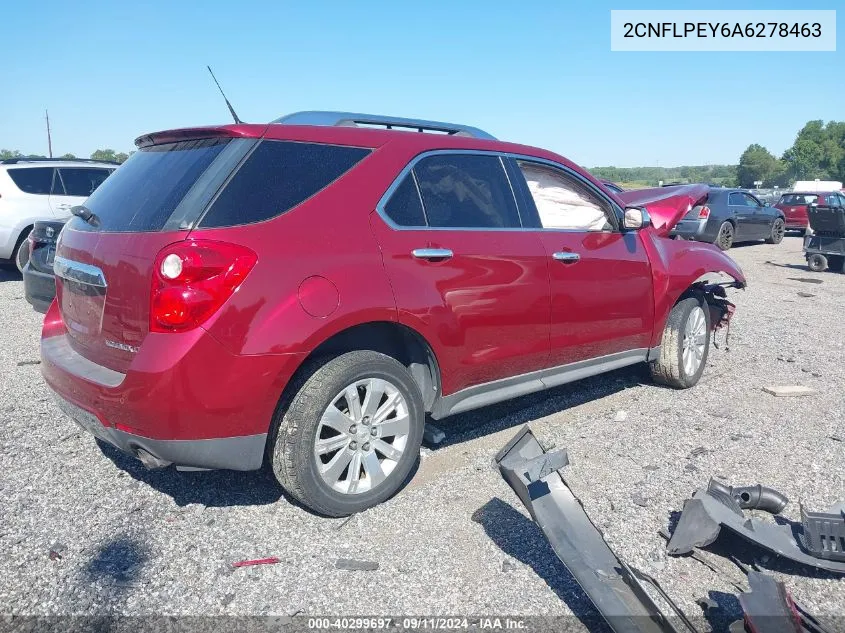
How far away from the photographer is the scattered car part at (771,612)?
90.4 inches

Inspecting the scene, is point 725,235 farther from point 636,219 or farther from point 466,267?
point 466,267

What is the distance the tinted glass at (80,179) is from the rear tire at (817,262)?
1333 centimetres

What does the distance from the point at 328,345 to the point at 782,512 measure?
236cm

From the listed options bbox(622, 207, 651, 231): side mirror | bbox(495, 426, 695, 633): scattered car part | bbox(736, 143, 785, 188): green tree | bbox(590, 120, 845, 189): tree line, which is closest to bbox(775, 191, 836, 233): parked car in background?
bbox(622, 207, 651, 231): side mirror

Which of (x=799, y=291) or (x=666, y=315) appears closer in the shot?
(x=666, y=315)

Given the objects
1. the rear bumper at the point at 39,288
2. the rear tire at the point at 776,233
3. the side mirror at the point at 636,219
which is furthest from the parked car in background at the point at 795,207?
the rear bumper at the point at 39,288

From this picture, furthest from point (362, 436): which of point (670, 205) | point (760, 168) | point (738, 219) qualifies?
point (760, 168)

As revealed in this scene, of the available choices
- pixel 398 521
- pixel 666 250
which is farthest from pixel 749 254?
pixel 398 521

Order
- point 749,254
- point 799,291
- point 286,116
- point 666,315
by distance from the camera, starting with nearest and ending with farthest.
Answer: point 286,116 < point 666,315 < point 799,291 < point 749,254

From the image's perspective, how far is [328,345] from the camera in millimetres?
3270

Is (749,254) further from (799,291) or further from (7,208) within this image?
(7,208)

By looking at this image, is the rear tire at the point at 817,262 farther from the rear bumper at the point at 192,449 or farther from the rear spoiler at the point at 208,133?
the rear bumper at the point at 192,449

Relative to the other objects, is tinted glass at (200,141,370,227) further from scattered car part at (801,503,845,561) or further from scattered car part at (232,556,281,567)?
scattered car part at (801,503,845,561)

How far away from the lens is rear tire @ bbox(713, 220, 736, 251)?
57.2 feet
